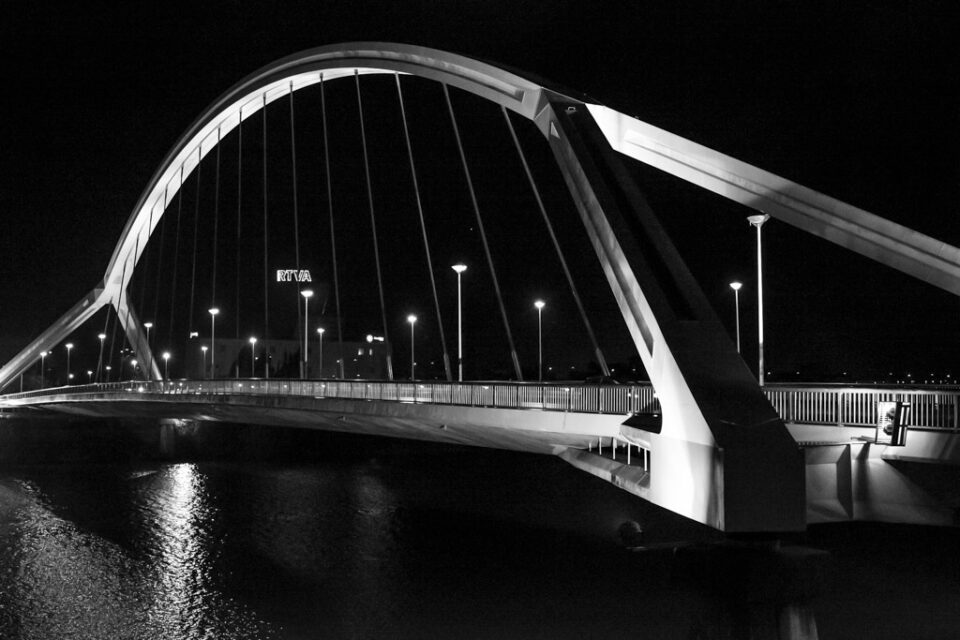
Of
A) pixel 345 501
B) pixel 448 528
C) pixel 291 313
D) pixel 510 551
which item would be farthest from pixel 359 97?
pixel 291 313

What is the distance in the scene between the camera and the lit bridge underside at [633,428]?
1045cm

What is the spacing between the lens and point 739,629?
10.4 meters

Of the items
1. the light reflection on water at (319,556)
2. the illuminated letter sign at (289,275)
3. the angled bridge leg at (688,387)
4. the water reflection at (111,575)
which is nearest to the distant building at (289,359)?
the illuminated letter sign at (289,275)

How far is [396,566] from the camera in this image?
1564cm

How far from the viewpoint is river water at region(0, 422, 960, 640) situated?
11.5m

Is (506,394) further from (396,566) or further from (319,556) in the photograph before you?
(319,556)

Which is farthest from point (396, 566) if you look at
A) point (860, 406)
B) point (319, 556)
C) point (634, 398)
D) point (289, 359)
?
point (289, 359)

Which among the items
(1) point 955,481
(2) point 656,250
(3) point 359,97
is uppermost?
(3) point 359,97

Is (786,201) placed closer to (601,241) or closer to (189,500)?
(601,241)

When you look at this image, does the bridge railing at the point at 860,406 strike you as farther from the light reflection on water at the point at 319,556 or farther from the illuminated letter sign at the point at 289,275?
the illuminated letter sign at the point at 289,275

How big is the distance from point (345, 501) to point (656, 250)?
45.5 feet

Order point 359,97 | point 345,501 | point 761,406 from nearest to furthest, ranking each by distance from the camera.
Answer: point 761,406 → point 345,501 → point 359,97

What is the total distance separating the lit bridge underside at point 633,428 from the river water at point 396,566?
144cm

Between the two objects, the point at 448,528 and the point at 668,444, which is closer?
the point at 668,444
